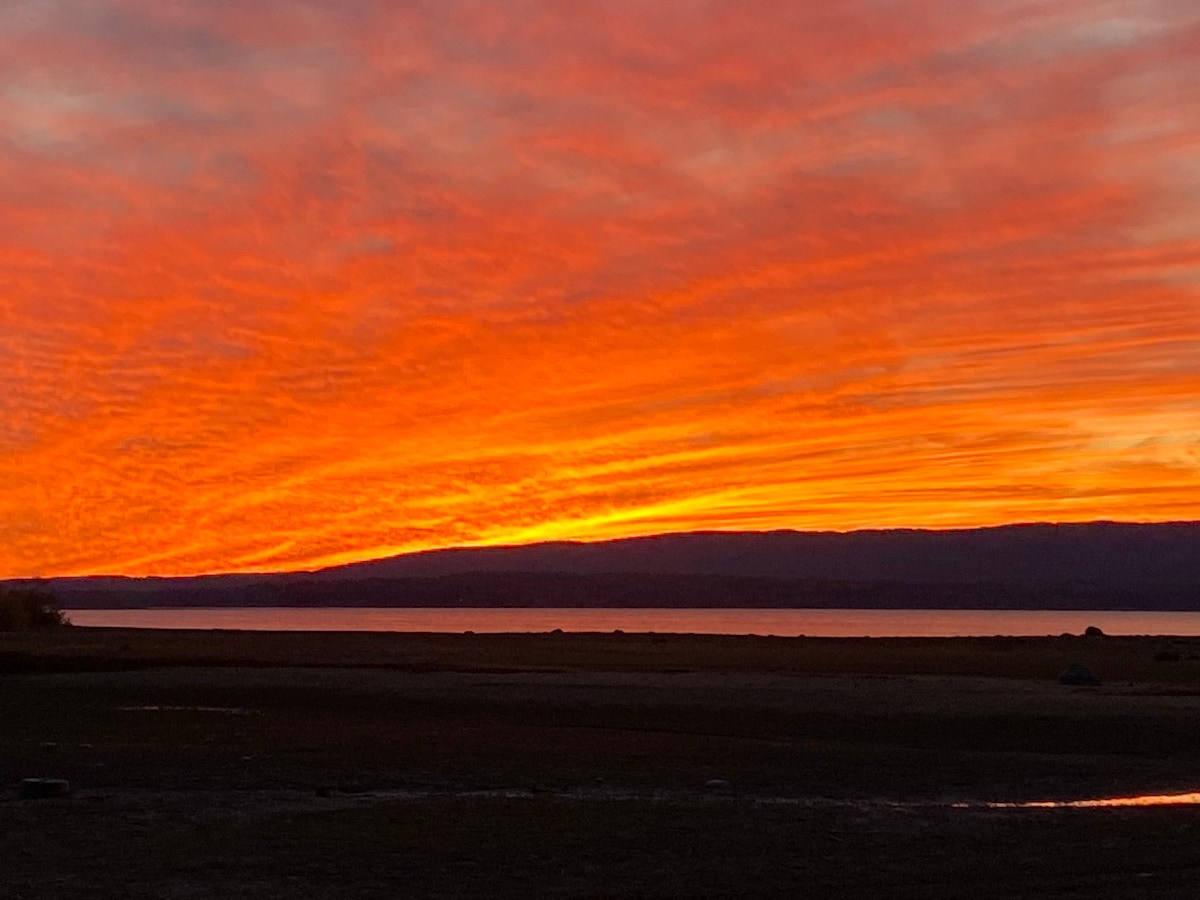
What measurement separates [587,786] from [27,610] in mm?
91262

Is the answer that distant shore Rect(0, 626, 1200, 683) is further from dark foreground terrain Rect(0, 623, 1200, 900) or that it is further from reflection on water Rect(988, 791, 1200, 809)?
reflection on water Rect(988, 791, 1200, 809)

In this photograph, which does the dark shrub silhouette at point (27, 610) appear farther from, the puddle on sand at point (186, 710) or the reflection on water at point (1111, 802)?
the reflection on water at point (1111, 802)

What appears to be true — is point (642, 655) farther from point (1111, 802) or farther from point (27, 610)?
point (27, 610)

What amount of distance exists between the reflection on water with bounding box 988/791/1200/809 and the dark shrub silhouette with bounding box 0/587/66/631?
297ft

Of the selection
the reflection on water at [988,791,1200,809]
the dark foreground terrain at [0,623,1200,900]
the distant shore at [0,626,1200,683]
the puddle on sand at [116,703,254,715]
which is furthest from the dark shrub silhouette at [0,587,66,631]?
the reflection on water at [988,791,1200,809]

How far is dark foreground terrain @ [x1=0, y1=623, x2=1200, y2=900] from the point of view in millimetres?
14492

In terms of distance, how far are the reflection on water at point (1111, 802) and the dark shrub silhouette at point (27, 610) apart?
90447 millimetres

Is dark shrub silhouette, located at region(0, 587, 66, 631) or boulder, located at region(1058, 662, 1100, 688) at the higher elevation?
dark shrub silhouette, located at region(0, 587, 66, 631)

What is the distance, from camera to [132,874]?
1430cm

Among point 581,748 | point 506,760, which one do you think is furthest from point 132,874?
point 581,748

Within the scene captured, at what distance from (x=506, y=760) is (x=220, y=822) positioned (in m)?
7.28

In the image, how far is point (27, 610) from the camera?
341 ft

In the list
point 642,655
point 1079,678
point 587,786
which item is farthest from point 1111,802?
point 642,655

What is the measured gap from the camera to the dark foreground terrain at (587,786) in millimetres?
14492
